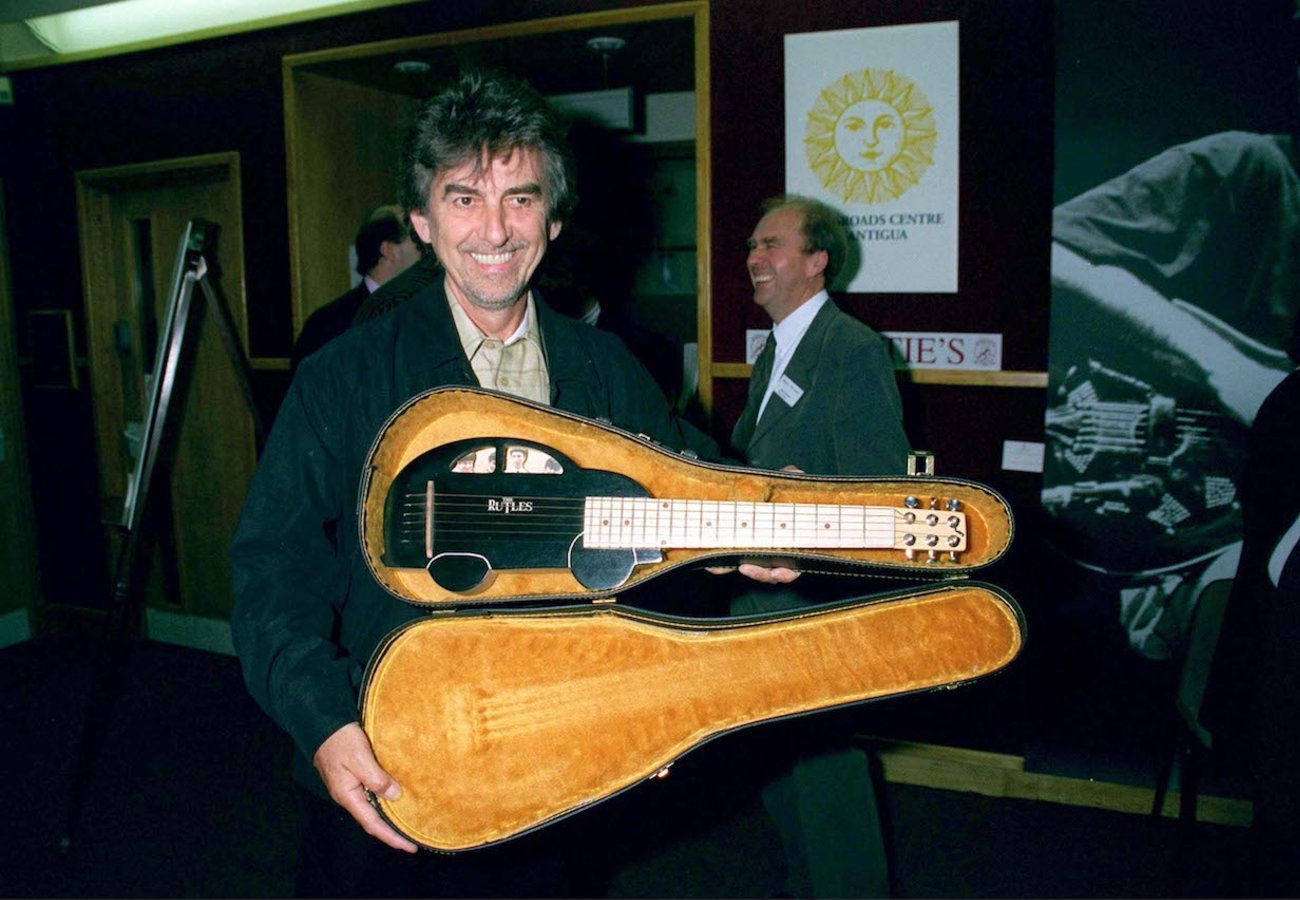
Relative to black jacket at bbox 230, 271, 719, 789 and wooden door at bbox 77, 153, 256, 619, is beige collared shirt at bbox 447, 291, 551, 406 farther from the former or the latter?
wooden door at bbox 77, 153, 256, 619

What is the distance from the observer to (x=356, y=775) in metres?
1.12

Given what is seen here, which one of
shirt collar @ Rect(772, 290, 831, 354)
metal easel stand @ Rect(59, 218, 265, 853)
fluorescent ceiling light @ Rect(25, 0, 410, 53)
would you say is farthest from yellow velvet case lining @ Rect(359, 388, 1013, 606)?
fluorescent ceiling light @ Rect(25, 0, 410, 53)

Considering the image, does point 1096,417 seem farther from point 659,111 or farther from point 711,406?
point 659,111

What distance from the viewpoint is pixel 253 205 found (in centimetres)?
438

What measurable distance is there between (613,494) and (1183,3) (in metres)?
2.81

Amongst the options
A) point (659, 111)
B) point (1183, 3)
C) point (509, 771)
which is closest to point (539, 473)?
point (509, 771)

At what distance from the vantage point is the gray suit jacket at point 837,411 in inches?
96.7

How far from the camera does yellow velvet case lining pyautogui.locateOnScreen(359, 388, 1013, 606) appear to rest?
118 cm

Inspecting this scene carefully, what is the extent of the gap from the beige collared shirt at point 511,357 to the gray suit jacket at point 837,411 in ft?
4.05

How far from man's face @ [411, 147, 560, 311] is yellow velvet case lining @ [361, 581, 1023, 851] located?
57cm

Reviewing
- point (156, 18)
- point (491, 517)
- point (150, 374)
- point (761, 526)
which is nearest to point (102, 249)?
point (150, 374)

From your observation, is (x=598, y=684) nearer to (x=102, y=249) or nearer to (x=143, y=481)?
(x=143, y=481)

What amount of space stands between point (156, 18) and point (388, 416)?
451cm

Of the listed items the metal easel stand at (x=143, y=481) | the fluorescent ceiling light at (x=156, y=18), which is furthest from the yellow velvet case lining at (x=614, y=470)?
the fluorescent ceiling light at (x=156, y=18)
